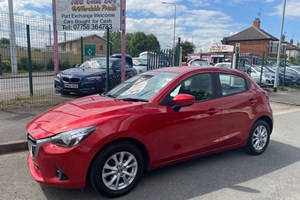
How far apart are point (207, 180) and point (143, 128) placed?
124cm

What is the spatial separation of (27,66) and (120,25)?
325 cm

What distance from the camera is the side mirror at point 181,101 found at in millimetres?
3617

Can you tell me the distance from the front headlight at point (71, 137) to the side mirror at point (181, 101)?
1.21 m

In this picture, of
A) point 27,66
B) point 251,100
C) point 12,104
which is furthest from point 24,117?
point 251,100

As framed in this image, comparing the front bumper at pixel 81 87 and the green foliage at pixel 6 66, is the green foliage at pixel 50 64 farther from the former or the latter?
the green foliage at pixel 6 66

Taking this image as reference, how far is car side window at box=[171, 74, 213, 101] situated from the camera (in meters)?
3.99

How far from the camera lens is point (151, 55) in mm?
11117

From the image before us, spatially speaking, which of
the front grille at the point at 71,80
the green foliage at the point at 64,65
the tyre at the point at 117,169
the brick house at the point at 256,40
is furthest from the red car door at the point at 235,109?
the brick house at the point at 256,40

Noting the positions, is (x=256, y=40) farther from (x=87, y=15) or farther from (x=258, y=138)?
(x=258, y=138)

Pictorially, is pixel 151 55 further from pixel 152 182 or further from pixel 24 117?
pixel 152 182

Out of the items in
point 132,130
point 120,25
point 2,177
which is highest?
point 120,25

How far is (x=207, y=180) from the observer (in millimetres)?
3820

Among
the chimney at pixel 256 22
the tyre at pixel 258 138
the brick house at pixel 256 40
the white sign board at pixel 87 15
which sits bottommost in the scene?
the tyre at pixel 258 138

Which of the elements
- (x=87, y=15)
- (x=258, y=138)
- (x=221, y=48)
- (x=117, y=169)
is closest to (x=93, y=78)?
(x=87, y=15)
